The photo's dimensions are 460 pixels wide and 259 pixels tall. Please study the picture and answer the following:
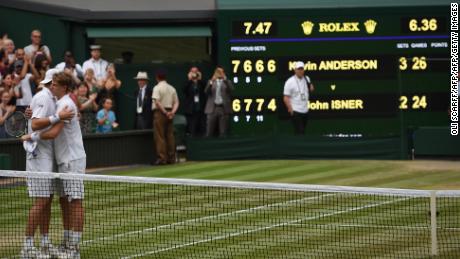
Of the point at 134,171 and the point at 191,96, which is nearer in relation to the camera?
the point at 134,171

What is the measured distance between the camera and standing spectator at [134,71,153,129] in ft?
82.5

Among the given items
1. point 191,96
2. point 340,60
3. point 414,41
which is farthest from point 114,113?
point 414,41

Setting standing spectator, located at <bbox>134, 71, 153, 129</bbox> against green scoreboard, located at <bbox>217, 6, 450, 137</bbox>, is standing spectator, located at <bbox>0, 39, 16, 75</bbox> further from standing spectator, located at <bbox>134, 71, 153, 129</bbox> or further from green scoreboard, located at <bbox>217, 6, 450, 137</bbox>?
green scoreboard, located at <bbox>217, 6, 450, 137</bbox>

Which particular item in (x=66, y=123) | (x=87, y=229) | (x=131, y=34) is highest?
(x=131, y=34)

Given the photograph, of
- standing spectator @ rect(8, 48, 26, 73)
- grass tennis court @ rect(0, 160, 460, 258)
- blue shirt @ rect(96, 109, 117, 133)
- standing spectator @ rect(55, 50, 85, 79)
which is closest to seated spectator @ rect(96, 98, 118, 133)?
blue shirt @ rect(96, 109, 117, 133)

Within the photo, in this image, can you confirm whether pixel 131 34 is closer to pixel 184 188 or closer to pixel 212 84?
pixel 212 84

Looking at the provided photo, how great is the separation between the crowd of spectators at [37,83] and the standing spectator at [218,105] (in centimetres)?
224

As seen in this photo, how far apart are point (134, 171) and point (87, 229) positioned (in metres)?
7.46

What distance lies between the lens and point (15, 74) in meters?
23.3

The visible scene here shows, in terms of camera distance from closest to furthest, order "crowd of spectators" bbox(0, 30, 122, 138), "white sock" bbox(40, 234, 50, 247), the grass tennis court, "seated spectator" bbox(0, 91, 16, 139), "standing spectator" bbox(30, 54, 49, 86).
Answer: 1. "white sock" bbox(40, 234, 50, 247)
2. the grass tennis court
3. "seated spectator" bbox(0, 91, 16, 139)
4. "crowd of spectators" bbox(0, 30, 122, 138)
5. "standing spectator" bbox(30, 54, 49, 86)

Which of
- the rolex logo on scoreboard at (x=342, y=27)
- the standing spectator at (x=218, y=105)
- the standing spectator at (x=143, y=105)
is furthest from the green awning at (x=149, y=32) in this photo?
the rolex logo on scoreboard at (x=342, y=27)

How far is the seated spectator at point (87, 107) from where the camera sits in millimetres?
23406

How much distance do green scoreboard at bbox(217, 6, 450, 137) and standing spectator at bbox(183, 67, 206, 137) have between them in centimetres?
100

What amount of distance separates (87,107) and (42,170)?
36.9ft
